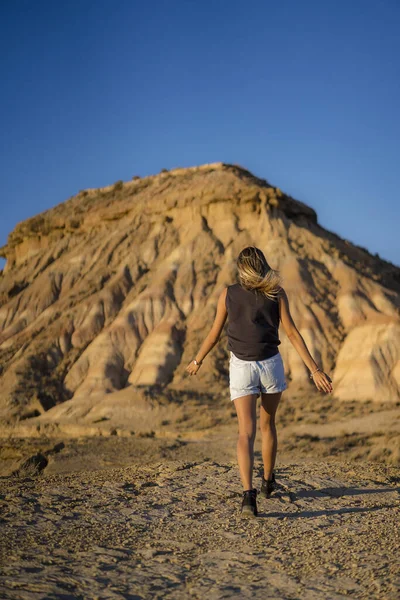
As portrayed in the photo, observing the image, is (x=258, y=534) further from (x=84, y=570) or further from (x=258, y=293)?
(x=258, y=293)

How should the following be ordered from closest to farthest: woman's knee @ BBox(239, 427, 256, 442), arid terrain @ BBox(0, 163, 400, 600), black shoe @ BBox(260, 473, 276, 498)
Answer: arid terrain @ BBox(0, 163, 400, 600) < woman's knee @ BBox(239, 427, 256, 442) < black shoe @ BBox(260, 473, 276, 498)

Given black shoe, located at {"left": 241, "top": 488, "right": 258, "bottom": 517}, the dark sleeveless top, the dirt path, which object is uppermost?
the dark sleeveless top

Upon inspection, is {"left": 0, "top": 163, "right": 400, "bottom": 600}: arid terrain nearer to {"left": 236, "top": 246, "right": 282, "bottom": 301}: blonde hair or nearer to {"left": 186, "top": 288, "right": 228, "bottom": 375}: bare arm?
{"left": 186, "top": 288, "right": 228, "bottom": 375}: bare arm

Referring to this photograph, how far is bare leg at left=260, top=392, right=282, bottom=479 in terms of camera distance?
186 inches

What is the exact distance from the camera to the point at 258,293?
186 inches

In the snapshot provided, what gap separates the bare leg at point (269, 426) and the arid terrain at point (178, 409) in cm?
34

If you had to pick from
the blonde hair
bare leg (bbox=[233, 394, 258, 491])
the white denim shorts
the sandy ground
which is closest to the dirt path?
the sandy ground

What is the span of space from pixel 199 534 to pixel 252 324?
1548 millimetres

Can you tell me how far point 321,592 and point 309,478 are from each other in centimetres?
287

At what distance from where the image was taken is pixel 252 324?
183 inches

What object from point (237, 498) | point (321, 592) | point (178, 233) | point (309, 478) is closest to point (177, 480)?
point (237, 498)

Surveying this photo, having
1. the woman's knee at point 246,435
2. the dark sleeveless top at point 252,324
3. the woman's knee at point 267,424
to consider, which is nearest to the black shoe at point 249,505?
the woman's knee at point 246,435

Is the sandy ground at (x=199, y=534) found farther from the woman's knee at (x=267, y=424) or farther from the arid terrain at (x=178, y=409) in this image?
the woman's knee at (x=267, y=424)

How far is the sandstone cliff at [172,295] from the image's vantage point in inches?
820
